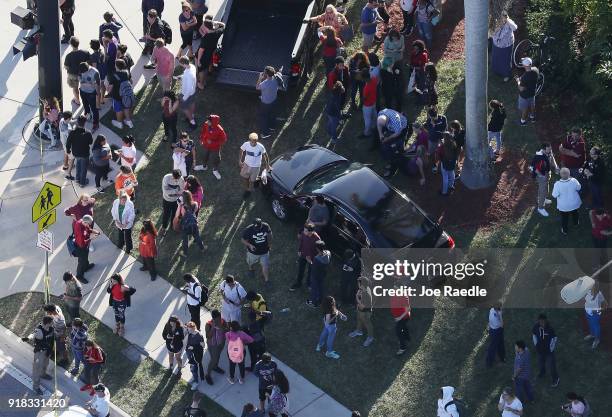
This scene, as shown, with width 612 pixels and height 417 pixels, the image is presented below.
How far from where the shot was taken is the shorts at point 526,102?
27.6 metres

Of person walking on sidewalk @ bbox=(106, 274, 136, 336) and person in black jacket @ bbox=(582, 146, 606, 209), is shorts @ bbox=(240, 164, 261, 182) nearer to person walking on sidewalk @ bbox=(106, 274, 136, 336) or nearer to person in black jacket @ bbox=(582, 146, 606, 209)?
person walking on sidewalk @ bbox=(106, 274, 136, 336)

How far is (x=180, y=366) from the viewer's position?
23.6 m

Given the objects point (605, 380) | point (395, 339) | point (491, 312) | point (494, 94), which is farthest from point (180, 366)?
point (494, 94)

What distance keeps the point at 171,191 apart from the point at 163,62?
3962 mm

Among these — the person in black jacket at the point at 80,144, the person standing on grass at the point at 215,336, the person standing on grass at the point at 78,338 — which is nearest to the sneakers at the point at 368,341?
the person standing on grass at the point at 215,336

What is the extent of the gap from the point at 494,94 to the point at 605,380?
Result: 7869 millimetres

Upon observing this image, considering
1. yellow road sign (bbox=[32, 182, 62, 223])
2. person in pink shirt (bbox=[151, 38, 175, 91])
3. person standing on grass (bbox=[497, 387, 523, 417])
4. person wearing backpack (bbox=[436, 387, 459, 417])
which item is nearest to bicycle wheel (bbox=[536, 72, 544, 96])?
person in pink shirt (bbox=[151, 38, 175, 91])

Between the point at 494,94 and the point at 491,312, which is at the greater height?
the point at 494,94

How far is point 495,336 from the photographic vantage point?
23047mm

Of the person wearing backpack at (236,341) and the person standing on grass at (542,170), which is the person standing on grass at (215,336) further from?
the person standing on grass at (542,170)

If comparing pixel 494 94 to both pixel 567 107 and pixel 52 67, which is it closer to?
pixel 567 107

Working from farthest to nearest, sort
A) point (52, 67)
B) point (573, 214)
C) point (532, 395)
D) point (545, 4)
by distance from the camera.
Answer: point (545, 4) → point (52, 67) → point (573, 214) → point (532, 395)

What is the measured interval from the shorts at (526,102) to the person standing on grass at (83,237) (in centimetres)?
893

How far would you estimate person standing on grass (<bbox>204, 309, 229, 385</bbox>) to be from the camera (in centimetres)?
2278
